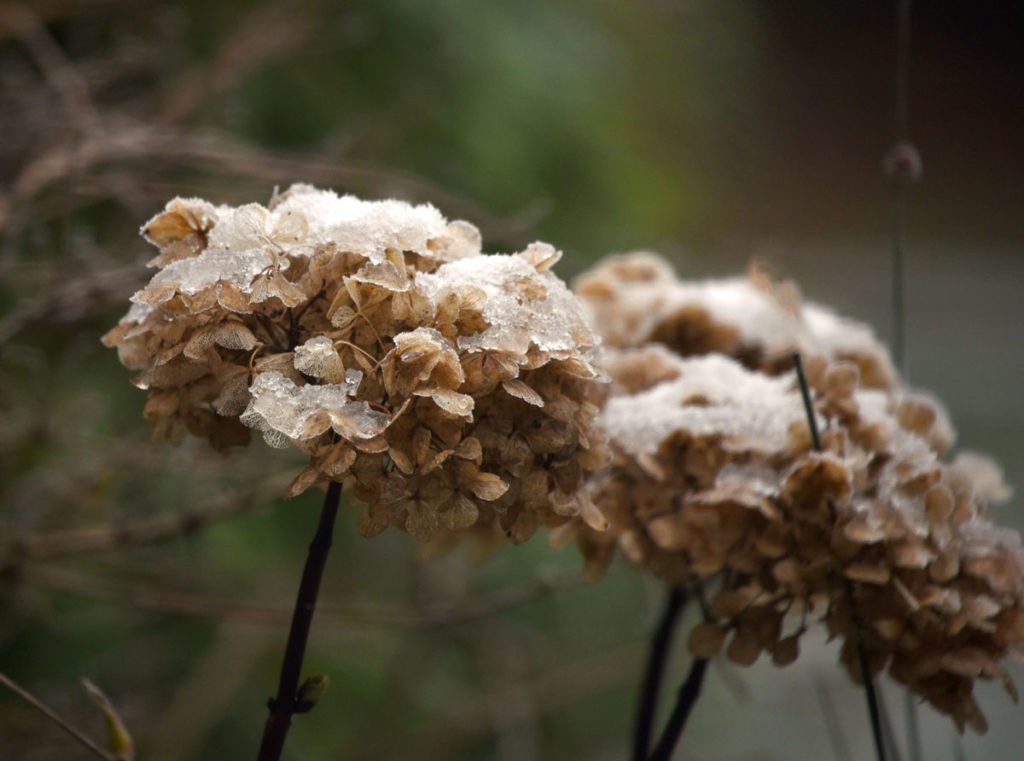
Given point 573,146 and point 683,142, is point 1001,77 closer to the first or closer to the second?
point 683,142

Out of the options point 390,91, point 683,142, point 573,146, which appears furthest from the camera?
point 683,142

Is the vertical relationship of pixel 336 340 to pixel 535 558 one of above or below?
below

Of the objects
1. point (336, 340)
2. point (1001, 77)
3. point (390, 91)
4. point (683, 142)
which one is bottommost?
point (336, 340)

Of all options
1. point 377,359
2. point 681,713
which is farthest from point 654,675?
point 377,359

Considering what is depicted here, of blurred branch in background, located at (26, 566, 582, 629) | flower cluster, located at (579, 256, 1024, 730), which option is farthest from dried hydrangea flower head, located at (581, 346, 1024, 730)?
blurred branch in background, located at (26, 566, 582, 629)

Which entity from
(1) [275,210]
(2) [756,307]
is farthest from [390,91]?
(1) [275,210]

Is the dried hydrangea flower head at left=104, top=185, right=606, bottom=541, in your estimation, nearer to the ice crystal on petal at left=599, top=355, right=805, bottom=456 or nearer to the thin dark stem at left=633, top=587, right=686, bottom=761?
the ice crystal on petal at left=599, top=355, right=805, bottom=456
